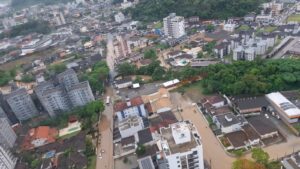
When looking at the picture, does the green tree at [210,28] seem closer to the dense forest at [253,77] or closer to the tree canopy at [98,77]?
the dense forest at [253,77]

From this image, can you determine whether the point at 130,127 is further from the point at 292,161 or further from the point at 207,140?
the point at 292,161

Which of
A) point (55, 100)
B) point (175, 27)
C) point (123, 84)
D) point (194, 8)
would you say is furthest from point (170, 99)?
point (194, 8)

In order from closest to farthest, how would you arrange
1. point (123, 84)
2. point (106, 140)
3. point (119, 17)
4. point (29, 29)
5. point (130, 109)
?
1. point (106, 140)
2. point (130, 109)
3. point (123, 84)
4. point (119, 17)
5. point (29, 29)

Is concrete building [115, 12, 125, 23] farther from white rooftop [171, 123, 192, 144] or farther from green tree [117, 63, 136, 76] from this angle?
white rooftop [171, 123, 192, 144]

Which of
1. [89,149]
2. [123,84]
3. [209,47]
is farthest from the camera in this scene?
[209,47]

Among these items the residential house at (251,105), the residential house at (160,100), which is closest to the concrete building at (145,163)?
the residential house at (160,100)

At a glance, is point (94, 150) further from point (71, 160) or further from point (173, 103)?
point (173, 103)

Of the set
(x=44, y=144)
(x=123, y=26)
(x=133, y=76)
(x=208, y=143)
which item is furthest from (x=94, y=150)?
(x=123, y=26)
